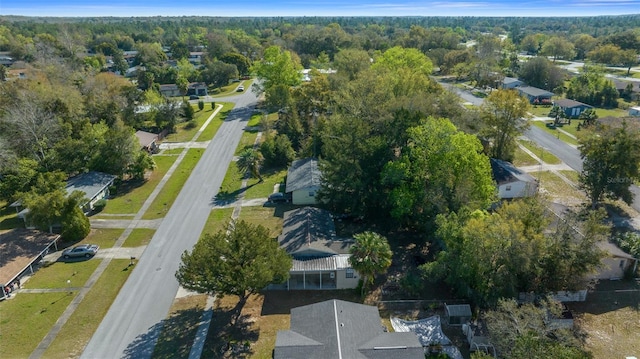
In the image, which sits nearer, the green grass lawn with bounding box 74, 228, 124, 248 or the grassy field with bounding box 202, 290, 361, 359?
the grassy field with bounding box 202, 290, 361, 359

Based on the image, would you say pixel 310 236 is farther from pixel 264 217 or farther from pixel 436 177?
pixel 436 177

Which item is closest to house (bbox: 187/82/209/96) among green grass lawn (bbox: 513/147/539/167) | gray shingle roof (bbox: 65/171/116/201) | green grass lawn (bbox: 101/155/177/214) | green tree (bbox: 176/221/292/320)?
green grass lawn (bbox: 101/155/177/214)

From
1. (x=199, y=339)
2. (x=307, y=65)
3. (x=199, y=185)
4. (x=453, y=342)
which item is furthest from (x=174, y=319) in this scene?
(x=307, y=65)

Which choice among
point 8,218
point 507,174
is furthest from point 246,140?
point 507,174

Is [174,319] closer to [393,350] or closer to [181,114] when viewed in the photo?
[393,350]

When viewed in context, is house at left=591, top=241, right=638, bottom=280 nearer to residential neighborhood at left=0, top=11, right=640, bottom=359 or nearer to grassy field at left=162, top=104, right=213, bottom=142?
residential neighborhood at left=0, top=11, right=640, bottom=359
